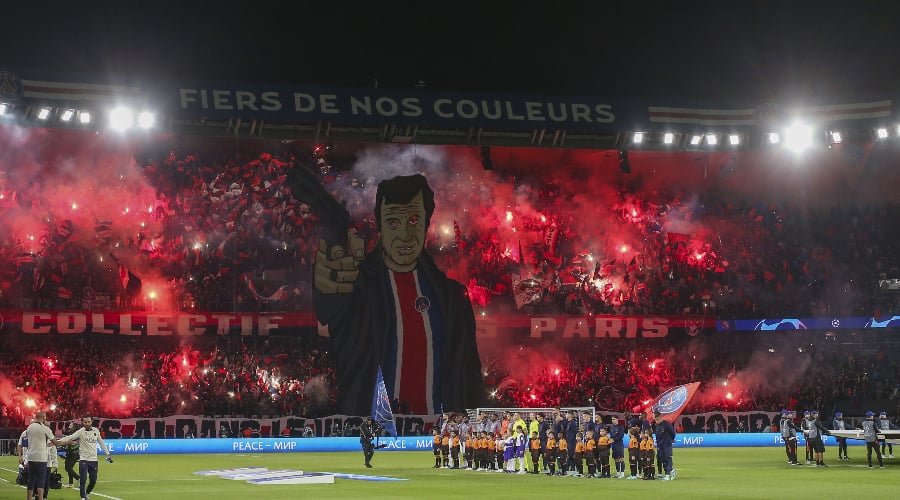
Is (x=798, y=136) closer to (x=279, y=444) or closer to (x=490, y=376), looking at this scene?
(x=490, y=376)

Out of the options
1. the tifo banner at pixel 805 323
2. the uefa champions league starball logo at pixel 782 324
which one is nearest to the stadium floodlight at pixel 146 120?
the tifo banner at pixel 805 323

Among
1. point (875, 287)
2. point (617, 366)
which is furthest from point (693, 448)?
point (875, 287)

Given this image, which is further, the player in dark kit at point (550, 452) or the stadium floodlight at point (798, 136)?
the stadium floodlight at point (798, 136)

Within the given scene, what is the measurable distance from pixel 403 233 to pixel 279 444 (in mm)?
14800

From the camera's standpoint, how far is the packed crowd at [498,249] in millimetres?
52625

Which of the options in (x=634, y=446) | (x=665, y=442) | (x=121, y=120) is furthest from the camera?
(x=121, y=120)

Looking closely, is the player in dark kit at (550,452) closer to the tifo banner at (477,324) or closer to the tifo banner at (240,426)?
the tifo banner at (240,426)

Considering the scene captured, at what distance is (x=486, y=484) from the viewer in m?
25.8

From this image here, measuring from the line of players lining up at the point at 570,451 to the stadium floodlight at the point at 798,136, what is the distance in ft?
65.4

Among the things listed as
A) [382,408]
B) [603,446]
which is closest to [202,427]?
[382,408]

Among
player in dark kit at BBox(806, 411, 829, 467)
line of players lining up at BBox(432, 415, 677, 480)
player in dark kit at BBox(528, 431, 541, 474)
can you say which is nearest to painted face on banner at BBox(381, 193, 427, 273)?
line of players lining up at BBox(432, 415, 677, 480)

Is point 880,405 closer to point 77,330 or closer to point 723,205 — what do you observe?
point 723,205

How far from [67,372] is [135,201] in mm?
9571

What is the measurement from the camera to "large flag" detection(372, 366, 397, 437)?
52.1 m
